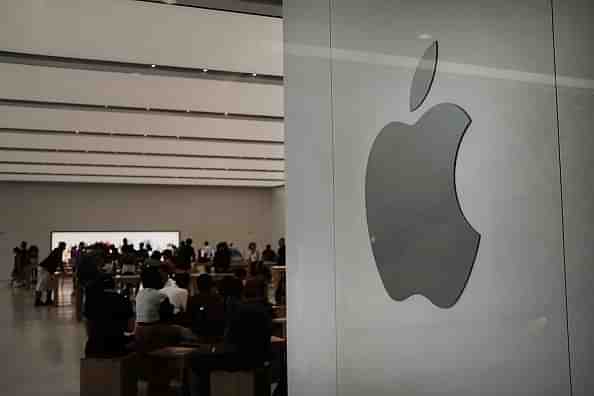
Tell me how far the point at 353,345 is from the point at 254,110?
28.4ft

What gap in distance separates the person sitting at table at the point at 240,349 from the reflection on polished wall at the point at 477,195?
1473 mm

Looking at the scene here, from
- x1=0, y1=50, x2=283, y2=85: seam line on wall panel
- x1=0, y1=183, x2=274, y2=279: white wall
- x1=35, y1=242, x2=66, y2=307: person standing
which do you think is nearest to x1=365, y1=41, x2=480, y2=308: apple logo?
x1=0, y1=50, x2=283, y2=85: seam line on wall panel

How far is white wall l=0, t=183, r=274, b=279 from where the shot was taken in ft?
77.7

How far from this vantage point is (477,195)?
88.3 inches

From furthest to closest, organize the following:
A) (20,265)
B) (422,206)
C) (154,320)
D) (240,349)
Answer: (20,265) < (154,320) < (240,349) < (422,206)

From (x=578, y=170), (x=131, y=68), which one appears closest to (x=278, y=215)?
(x=131, y=68)

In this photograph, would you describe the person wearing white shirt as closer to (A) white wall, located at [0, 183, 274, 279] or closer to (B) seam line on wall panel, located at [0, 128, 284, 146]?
(B) seam line on wall panel, located at [0, 128, 284, 146]

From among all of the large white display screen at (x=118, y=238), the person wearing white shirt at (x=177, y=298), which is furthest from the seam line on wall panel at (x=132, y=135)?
the large white display screen at (x=118, y=238)

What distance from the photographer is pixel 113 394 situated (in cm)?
585

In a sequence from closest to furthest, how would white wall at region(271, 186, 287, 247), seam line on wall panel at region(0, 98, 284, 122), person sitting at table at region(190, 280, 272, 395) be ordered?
person sitting at table at region(190, 280, 272, 395) → seam line on wall panel at region(0, 98, 284, 122) → white wall at region(271, 186, 287, 247)

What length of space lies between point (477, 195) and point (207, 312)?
Result: 4869 mm

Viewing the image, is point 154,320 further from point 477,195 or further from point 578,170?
point 578,170

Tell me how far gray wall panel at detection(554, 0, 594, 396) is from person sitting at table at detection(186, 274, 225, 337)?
16.6 ft

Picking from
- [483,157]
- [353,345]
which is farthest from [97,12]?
[483,157]
